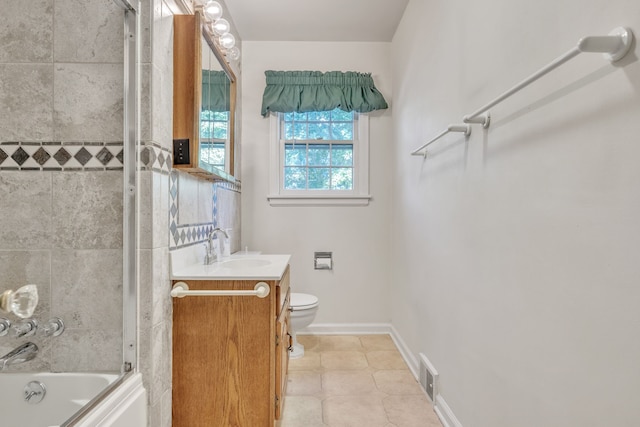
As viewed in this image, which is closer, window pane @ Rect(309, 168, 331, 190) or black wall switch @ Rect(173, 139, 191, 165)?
black wall switch @ Rect(173, 139, 191, 165)

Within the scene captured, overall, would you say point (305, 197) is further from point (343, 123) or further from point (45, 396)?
point (45, 396)

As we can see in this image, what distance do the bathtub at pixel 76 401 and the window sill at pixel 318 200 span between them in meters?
1.99

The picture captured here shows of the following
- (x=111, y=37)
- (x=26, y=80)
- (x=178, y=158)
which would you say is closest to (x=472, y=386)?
(x=178, y=158)

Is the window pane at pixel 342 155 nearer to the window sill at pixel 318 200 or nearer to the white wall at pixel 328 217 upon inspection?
the white wall at pixel 328 217

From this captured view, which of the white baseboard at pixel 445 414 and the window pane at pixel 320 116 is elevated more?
the window pane at pixel 320 116

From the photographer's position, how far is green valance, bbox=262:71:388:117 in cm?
306

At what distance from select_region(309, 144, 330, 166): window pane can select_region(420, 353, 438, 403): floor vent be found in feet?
5.88

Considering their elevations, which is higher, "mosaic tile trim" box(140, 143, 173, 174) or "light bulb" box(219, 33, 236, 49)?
"light bulb" box(219, 33, 236, 49)

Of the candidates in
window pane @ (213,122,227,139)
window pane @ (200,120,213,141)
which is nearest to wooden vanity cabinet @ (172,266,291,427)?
window pane @ (200,120,213,141)

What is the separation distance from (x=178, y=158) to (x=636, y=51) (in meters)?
1.56

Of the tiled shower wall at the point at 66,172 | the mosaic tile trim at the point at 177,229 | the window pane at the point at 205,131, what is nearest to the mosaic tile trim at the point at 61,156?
the tiled shower wall at the point at 66,172

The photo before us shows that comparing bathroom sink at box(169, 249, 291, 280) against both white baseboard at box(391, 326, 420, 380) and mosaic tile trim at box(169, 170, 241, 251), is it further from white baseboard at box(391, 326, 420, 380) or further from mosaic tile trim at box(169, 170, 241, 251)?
white baseboard at box(391, 326, 420, 380)

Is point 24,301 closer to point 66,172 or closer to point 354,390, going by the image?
point 66,172

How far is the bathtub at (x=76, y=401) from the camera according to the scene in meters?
1.14
